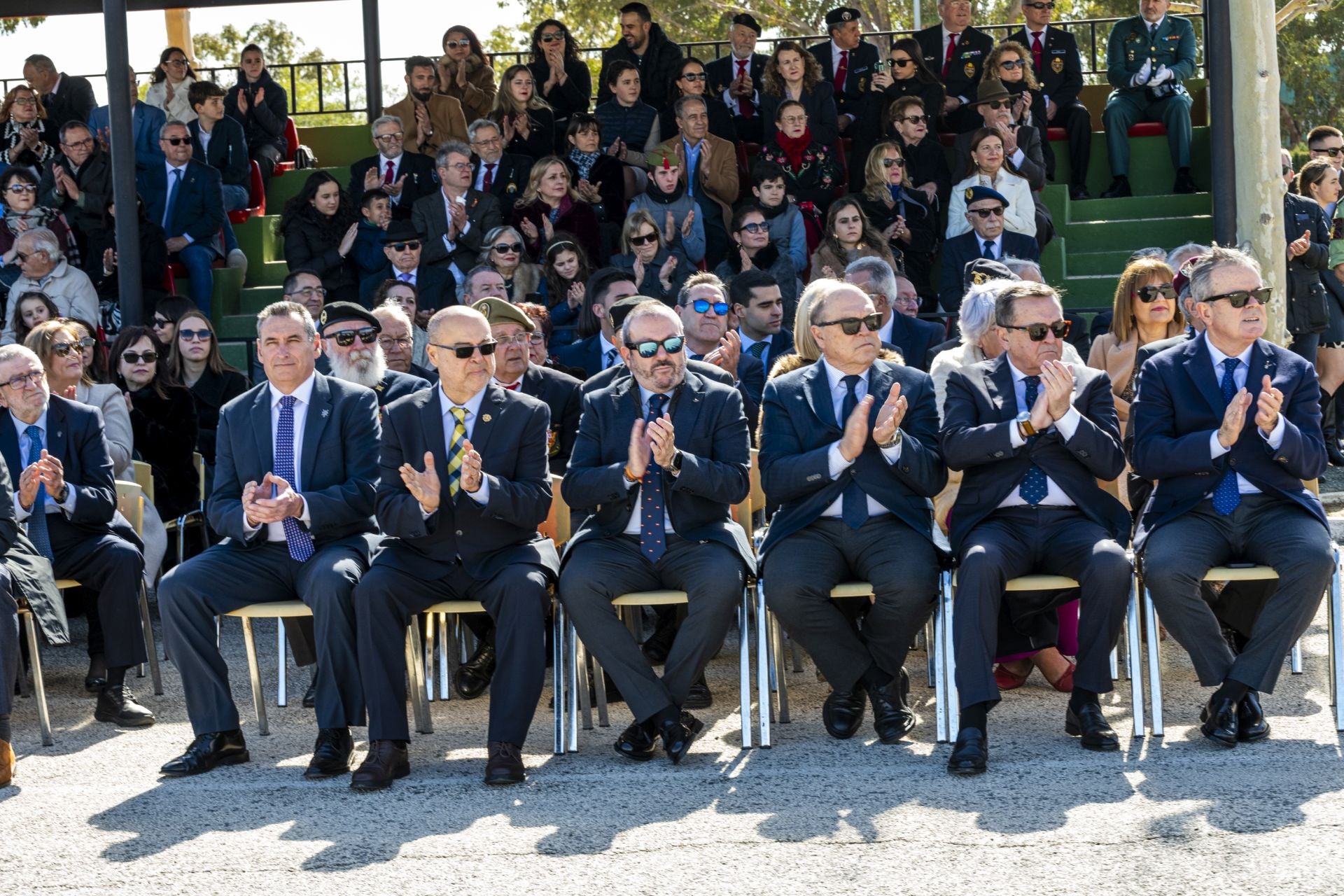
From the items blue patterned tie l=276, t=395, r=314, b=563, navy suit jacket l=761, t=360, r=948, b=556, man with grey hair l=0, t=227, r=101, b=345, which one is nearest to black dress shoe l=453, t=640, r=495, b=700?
blue patterned tie l=276, t=395, r=314, b=563

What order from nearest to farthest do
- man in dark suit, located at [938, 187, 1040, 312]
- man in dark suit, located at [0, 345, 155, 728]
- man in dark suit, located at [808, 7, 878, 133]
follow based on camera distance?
1. man in dark suit, located at [0, 345, 155, 728]
2. man in dark suit, located at [938, 187, 1040, 312]
3. man in dark suit, located at [808, 7, 878, 133]

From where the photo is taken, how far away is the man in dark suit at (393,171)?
1164 centimetres

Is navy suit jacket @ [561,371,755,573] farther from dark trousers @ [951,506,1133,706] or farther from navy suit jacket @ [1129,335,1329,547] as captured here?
navy suit jacket @ [1129,335,1329,547]

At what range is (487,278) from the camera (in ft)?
28.8

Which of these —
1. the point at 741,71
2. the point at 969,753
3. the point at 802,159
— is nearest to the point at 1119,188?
the point at 802,159

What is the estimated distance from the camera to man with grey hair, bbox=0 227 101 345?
10516mm

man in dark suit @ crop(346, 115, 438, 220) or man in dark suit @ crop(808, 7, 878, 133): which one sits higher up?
man in dark suit @ crop(808, 7, 878, 133)

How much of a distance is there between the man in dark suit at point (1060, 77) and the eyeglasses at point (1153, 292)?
535 cm

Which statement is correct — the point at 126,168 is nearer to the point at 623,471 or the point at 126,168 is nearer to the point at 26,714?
the point at 26,714

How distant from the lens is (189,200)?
463 inches

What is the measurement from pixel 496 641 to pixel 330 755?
0.66 m

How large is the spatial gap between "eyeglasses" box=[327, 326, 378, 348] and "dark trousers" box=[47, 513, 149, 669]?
1228mm

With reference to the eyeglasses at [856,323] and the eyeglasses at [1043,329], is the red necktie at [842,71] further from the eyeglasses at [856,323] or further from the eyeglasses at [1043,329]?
the eyeglasses at [1043,329]

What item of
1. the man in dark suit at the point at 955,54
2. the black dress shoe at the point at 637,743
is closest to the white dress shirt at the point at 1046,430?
the black dress shoe at the point at 637,743
